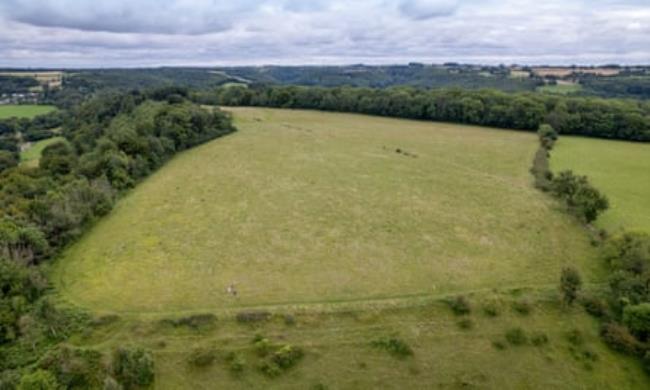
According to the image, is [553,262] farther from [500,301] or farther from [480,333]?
[480,333]

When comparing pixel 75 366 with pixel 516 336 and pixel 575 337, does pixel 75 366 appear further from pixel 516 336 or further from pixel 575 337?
pixel 575 337

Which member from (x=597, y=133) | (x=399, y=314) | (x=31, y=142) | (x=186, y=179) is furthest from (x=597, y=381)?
(x=31, y=142)

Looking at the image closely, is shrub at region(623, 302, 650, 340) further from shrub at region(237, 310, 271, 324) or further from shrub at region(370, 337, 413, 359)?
shrub at region(237, 310, 271, 324)

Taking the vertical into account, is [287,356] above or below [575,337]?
below

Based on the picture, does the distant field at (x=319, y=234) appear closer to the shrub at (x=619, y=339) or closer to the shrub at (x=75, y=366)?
the shrub at (x=75, y=366)

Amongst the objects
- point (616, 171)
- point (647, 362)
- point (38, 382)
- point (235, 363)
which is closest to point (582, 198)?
point (647, 362)

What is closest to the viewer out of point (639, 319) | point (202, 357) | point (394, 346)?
point (202, 357)

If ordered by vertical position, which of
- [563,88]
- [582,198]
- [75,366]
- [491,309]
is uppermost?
[563,88]
